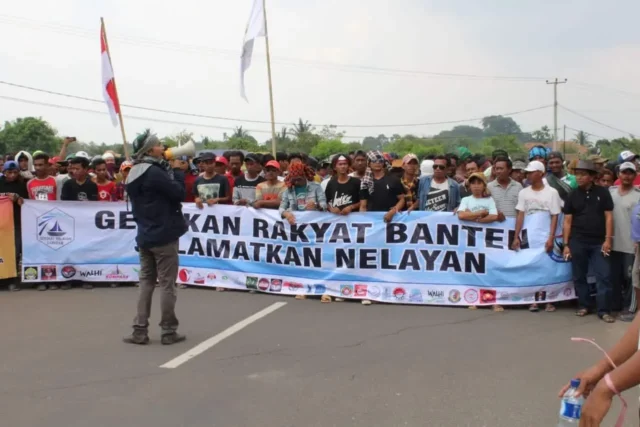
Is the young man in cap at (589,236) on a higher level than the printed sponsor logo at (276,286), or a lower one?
higher

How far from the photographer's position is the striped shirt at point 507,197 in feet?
24.2

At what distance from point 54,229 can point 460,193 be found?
5.78m

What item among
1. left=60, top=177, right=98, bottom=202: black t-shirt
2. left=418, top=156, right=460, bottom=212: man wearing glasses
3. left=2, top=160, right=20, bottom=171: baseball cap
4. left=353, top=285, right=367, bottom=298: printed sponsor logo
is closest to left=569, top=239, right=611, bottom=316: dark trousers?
left=418, top=156, right=460, bottom=212: man wearing glasses

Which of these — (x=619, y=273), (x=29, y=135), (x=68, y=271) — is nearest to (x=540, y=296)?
(x=619, y=273)

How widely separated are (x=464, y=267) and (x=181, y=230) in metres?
3.51

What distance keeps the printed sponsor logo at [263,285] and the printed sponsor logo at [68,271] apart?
2.80m

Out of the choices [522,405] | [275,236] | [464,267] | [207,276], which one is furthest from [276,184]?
[522,405]

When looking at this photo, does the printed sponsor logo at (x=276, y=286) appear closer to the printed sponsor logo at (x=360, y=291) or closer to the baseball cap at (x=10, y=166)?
the printed sponsor logo at (x=360, y=291)

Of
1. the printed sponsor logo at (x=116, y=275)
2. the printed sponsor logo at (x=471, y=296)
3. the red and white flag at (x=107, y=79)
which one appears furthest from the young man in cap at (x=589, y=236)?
the red and white flag at (x=107, y=79)

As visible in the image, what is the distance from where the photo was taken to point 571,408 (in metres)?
2.16

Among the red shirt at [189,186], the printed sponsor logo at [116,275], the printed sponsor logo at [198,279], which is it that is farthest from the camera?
the red shirt at [189,186]

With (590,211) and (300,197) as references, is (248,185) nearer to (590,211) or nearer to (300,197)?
(300,197)

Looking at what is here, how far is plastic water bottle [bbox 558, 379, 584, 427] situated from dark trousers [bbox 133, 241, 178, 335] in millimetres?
4200

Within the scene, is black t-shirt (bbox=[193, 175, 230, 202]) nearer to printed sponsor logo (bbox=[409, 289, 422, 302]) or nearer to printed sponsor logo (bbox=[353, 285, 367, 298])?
printed sponsor logo (bbox=[353, 285, 367, 298])
